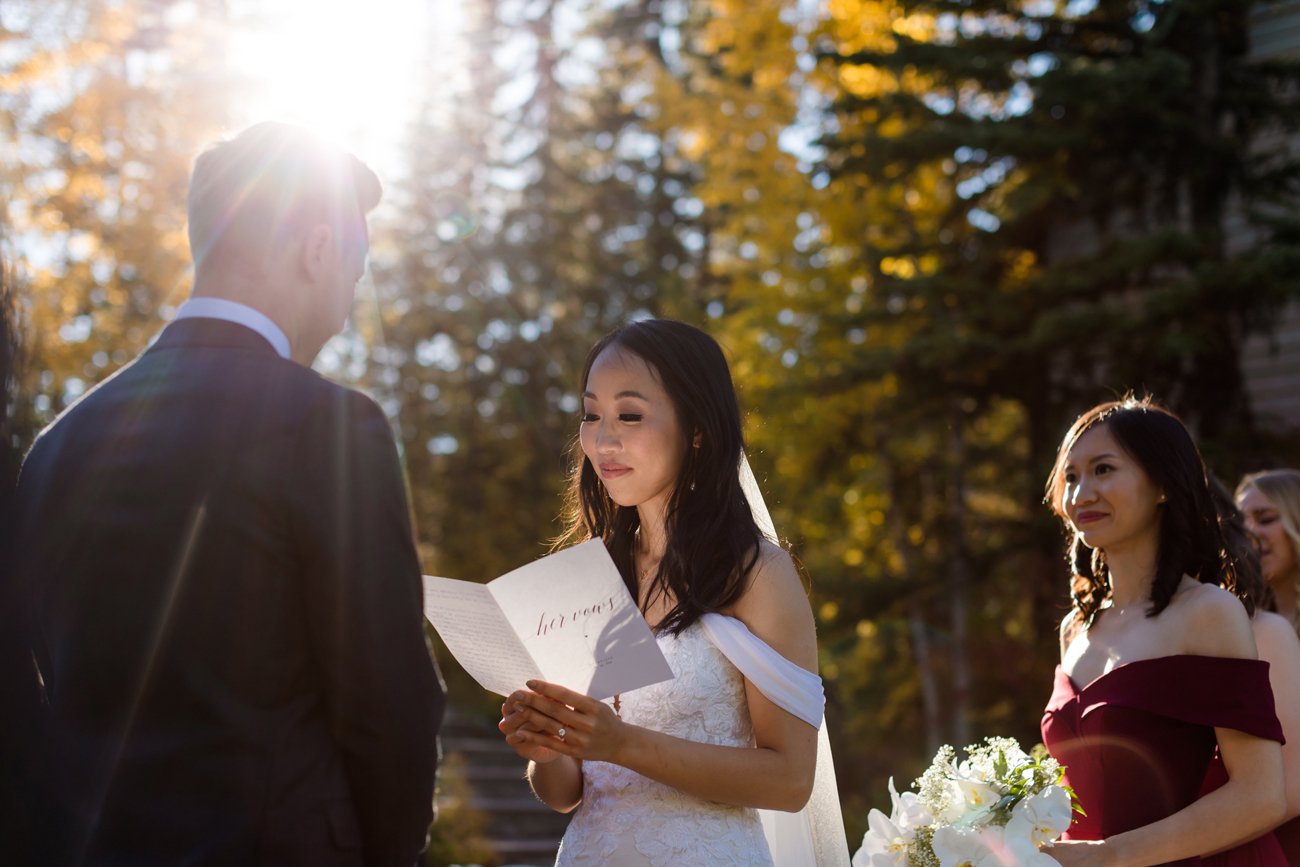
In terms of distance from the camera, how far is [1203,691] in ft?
9.19

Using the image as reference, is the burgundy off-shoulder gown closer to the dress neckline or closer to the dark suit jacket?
the dress neckline

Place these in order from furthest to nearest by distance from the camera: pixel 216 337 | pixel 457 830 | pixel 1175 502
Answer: pixel 457 830 < pixel 1175 502 < pixel 216 337

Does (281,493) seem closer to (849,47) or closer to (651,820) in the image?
(651,820)

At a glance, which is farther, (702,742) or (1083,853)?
(1083,853)

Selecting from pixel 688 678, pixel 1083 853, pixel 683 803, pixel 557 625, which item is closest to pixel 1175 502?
pixel 1083 853

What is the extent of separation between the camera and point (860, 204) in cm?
1158

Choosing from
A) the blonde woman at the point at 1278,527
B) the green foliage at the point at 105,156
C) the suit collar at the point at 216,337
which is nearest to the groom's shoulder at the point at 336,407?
the suit collar at the point at 216,337

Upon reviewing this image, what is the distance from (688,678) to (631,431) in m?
0.57

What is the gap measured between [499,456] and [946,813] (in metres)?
15.6

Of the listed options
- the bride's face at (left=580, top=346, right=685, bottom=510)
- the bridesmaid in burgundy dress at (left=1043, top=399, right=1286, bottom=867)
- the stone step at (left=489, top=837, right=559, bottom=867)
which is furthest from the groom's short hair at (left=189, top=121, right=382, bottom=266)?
the stone step at (left=489, top=837, right=559, bottom=867)

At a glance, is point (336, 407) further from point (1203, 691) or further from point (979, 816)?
point (1203, 691)

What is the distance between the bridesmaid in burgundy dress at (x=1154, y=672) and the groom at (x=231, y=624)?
1.76 meters

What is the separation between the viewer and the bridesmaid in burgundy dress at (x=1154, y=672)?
2740 millimetres

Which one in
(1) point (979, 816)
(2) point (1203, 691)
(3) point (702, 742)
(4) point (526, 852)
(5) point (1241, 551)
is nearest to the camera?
(3) point (702, 742)
